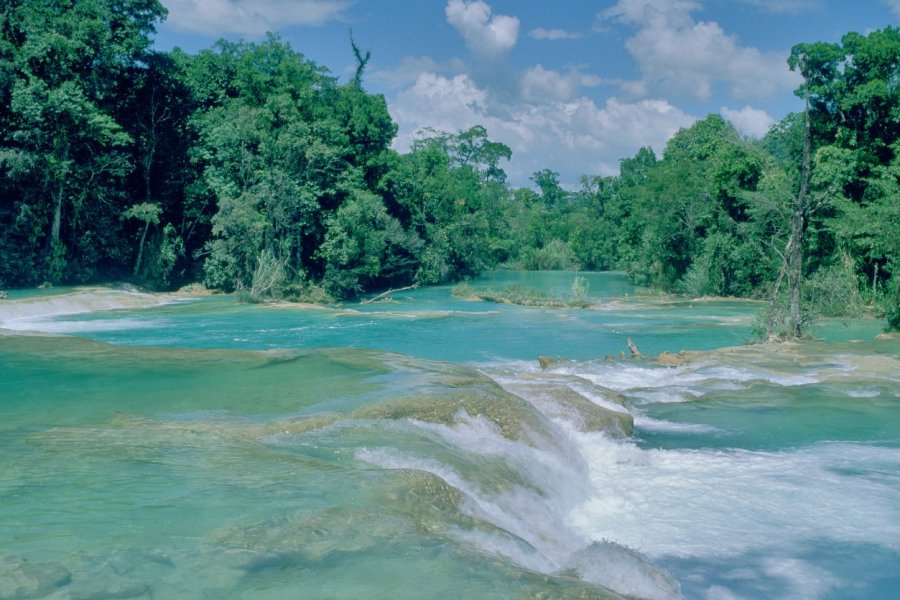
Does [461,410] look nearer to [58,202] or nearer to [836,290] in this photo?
[836,290]

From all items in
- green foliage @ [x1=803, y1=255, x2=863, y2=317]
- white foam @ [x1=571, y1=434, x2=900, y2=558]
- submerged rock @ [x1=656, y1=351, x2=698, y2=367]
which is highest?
green foliage @ [x1=803, y1=255, x2=863, y2=317]

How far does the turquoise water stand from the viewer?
4656mm

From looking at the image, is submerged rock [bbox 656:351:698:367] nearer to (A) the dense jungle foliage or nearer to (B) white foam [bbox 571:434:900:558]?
(B) white foam [bbox 571:434:900:558]

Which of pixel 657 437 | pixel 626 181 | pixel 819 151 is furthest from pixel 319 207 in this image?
pixel 626 181

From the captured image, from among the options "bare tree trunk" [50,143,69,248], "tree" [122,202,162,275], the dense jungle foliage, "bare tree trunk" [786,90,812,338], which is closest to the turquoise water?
"bare tree trunk" [786,90,812,338]

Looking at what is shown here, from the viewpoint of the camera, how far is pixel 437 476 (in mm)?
6270

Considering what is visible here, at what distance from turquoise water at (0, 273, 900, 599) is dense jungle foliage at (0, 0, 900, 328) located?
13.2 metres

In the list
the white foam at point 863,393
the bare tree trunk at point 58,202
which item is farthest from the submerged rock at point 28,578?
the bare tree trunk at point 58,202

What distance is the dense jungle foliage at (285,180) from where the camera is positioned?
28250 millimetres

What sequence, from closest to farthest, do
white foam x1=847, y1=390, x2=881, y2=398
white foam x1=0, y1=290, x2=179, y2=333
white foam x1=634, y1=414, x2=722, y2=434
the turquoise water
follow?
the turquoise water, white foam x1=634, y1=414, x2=722, y2=434, white foam x1=847, y1=390, x2=881, y2=398, white foam x1=0, y1=290, x2=179, y2=333

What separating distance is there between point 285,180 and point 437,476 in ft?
95.3

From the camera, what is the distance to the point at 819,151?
2916 centimetres

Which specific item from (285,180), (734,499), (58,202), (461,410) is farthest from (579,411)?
(58,202)

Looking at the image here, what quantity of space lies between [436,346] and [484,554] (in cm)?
1550
